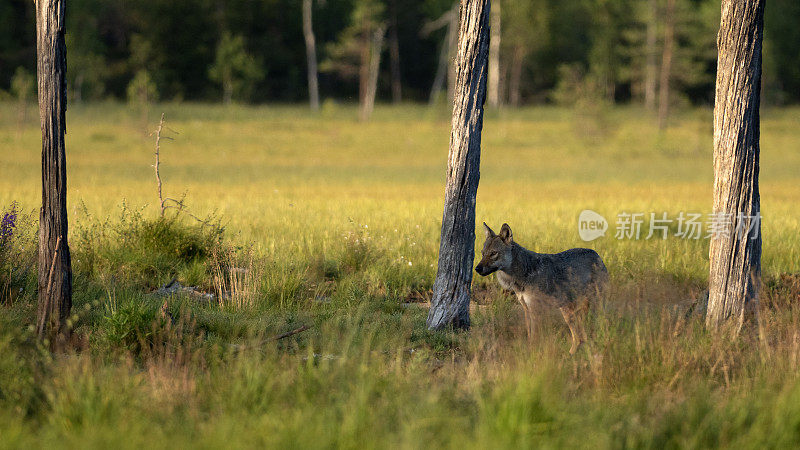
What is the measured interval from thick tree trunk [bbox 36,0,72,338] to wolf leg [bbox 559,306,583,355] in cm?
522

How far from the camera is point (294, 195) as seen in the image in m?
24.6

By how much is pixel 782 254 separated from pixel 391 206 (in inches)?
370

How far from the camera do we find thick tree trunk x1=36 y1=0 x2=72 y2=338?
8.75m

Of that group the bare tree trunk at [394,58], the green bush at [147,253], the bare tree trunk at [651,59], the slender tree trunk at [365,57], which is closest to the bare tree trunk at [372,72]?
the slender tree trunk at [365,57]

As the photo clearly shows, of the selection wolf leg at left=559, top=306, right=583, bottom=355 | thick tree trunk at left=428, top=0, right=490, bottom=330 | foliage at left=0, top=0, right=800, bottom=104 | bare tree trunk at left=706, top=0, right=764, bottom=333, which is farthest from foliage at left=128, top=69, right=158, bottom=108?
bare tree trunk at left=706, top=0, right=764, bottom=333

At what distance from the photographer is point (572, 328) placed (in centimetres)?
868

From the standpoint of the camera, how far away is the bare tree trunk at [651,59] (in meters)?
63.0

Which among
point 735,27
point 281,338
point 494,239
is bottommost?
point 281,338

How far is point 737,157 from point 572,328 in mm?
2595

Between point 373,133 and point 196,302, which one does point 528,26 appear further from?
point 196,302

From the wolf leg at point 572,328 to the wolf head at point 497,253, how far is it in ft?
2.94

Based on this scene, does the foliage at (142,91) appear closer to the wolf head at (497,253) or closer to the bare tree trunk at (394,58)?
the bare tree trunk at (394,58)

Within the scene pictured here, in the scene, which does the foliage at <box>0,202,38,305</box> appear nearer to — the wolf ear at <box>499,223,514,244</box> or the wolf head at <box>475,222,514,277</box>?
the wolf head at <box>475,222,514,277</box>

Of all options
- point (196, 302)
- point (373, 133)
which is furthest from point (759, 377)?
point (373, 133)
